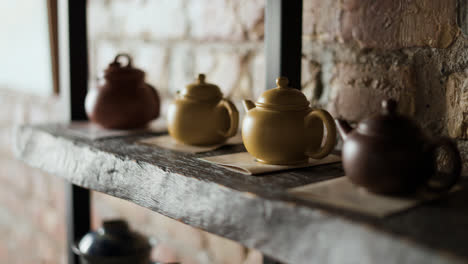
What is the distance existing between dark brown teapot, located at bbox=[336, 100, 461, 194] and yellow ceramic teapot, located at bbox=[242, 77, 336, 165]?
0.41ft

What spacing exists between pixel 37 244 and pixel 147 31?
46.7 inches

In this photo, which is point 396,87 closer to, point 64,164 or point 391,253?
point 391,253

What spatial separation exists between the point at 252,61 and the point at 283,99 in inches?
16.8

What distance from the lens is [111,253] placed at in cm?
115

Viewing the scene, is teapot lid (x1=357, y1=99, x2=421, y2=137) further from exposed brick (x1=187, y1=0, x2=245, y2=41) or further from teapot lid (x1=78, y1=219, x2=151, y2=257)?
teapot lid (x1=78, y1=219, x2=151, y2=257)

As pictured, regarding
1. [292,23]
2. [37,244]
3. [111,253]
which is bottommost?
[37,244]

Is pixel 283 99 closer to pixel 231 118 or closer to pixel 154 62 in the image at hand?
pixel 231 118

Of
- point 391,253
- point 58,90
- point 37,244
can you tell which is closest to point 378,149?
point 391,253

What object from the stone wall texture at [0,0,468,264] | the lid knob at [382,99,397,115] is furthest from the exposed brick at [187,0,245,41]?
the lid knob at [382,99,397,115]

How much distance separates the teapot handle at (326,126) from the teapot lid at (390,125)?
0.37 feet

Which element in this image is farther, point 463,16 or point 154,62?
point 154,62

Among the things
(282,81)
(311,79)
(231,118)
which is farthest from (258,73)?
(282,81)

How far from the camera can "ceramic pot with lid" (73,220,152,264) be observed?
3.73 ft

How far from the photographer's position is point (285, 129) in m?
0.73
